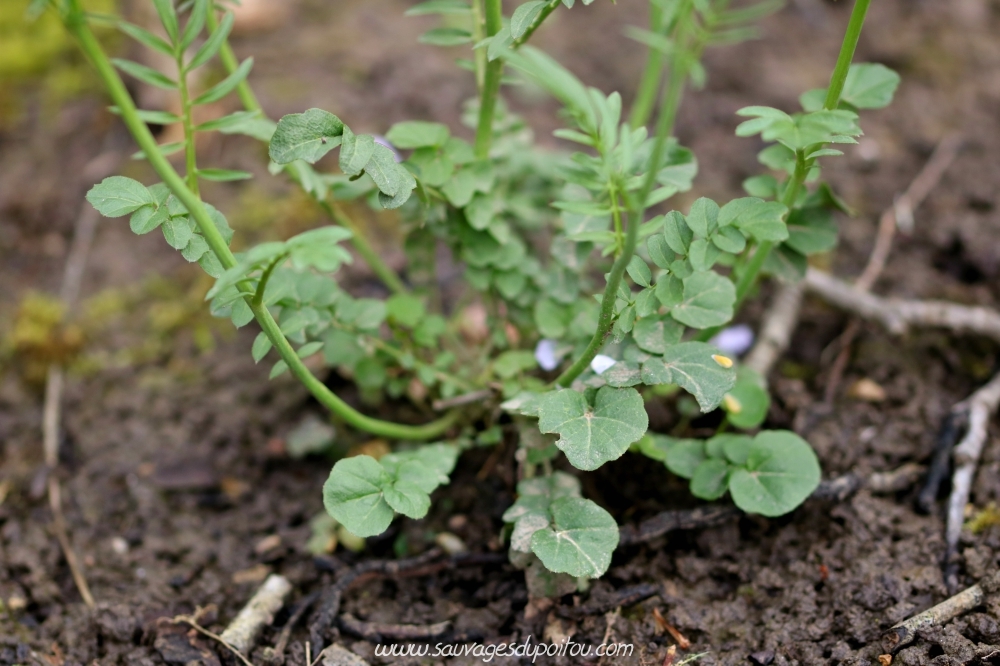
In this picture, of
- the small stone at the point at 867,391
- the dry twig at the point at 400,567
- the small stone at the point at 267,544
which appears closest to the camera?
the dry twig at the point at 400,567

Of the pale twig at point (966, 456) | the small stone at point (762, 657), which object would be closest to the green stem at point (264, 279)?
the small stone at point (762, 657)

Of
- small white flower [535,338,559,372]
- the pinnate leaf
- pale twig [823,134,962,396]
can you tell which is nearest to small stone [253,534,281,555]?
small white flower [535,338,559,372]

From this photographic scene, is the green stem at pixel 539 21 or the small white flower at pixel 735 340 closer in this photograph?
the green stem at pixel 539 21

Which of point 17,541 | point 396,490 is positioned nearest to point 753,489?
point 396,490

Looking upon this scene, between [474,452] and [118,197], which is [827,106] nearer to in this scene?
[474,452]

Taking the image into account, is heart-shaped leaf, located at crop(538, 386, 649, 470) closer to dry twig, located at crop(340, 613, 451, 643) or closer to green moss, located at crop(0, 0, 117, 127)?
dry twig, located at crop(340, 613, 451, 643)

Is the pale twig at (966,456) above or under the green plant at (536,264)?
under

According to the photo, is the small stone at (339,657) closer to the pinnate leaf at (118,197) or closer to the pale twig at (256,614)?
the pale twig at (256,614)

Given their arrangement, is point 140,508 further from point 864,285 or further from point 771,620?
point 864,285
